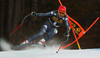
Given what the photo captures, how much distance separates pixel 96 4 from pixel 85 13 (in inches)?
15.0

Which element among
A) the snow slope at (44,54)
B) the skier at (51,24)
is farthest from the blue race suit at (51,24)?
the snow slope at (44,54)

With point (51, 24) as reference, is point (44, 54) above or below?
below

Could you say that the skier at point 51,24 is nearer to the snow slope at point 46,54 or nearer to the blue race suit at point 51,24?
the blue race suit at point 51,24

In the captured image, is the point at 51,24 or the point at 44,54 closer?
the point at 44,54

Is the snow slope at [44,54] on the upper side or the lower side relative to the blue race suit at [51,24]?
lower

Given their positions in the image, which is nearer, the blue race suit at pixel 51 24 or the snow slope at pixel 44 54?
the snow slope at pixel 44 54

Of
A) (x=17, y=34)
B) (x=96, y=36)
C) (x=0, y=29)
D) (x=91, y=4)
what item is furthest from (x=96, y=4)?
(x=0, y=29)

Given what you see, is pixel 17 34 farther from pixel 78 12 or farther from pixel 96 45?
pixel 96 45

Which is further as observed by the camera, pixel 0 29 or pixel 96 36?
pixel 96 36

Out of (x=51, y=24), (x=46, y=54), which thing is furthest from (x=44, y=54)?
(x=51, y=24)

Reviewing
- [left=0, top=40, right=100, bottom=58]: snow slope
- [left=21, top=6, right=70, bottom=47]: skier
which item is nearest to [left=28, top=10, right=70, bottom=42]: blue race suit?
[left=21, top=6, right=70, bottom=47]: skier

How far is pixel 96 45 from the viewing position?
13.8ft

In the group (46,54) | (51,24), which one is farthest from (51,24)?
(46,54)

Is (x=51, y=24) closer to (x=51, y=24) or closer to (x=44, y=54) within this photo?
A: (x=51, y=24)
